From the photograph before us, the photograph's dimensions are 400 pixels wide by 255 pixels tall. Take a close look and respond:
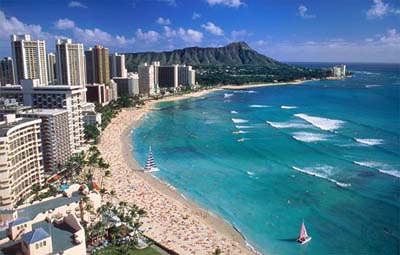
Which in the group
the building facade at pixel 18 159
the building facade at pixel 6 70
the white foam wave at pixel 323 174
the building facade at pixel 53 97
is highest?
the building facade at pixel 6 70

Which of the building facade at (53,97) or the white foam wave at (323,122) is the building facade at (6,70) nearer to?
the building facade at (53,97)

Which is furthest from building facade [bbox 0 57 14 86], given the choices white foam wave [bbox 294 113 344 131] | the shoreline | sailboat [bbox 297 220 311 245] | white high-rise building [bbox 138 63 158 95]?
sailboat [bbox 297 220 311 245]

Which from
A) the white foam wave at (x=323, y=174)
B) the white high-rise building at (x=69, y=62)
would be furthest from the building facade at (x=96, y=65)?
the white foam wave at (x=323, y=174)

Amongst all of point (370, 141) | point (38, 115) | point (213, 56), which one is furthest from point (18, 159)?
point (213, 56)

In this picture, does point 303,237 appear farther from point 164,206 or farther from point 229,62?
point 229,62

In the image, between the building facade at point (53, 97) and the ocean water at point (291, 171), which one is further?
the building facade at point (53, 97)

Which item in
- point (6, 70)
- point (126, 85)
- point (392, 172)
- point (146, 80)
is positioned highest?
point (6, 70)

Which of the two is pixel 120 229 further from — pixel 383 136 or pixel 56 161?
pixel 383 136
